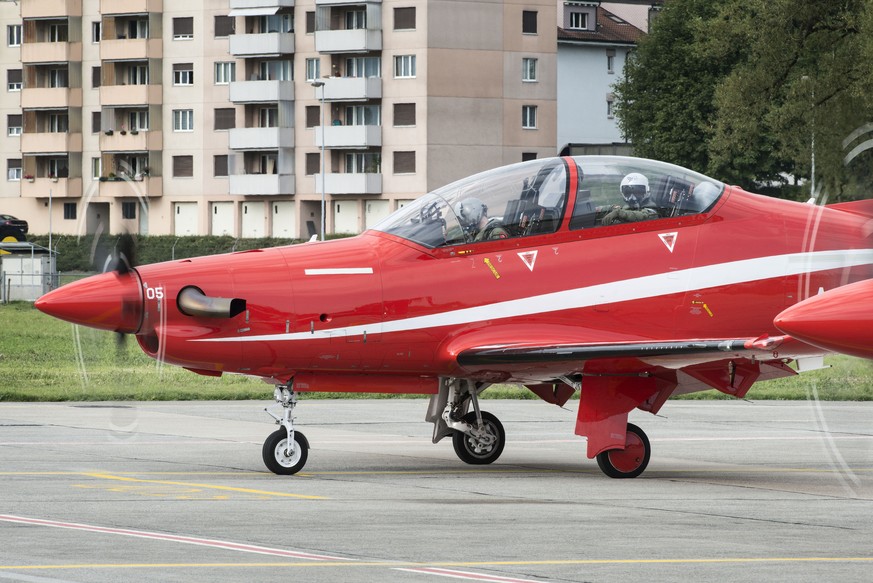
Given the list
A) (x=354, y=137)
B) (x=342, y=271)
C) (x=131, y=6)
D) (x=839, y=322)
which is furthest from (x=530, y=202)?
(x=131, y=6)

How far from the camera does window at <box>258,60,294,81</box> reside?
9638cm

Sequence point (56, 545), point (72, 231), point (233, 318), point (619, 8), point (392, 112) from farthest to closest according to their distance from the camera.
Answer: point (619, 8)
point (72, 231)
point (392, 112)
point (233, 318)
point (56, 545)

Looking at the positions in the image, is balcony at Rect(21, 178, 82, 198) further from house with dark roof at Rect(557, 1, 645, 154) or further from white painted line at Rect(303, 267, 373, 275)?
white painted line at Rect(303, 267, 373, 275)

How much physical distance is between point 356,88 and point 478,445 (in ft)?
252

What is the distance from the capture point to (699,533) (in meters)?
12.4

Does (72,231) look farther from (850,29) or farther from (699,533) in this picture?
(699,533)

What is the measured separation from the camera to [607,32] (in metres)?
108

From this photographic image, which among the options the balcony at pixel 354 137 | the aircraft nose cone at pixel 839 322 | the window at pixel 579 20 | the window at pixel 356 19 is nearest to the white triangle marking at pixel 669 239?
the aircraft nose cone at pixel 839 322

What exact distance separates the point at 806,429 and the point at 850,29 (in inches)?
1294

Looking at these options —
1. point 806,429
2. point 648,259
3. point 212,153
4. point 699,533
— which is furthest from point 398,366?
point 212,153

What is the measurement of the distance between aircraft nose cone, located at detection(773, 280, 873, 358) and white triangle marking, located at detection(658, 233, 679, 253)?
5.47m

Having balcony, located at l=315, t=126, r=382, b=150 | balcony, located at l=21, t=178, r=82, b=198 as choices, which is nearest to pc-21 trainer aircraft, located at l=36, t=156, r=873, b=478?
balcony, located at l=315, t=126, r=382, b=150

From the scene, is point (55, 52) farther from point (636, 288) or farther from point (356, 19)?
point (636, 288)

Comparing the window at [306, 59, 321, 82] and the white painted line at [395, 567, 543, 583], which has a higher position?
the window at [306, 59, 321, 82]
